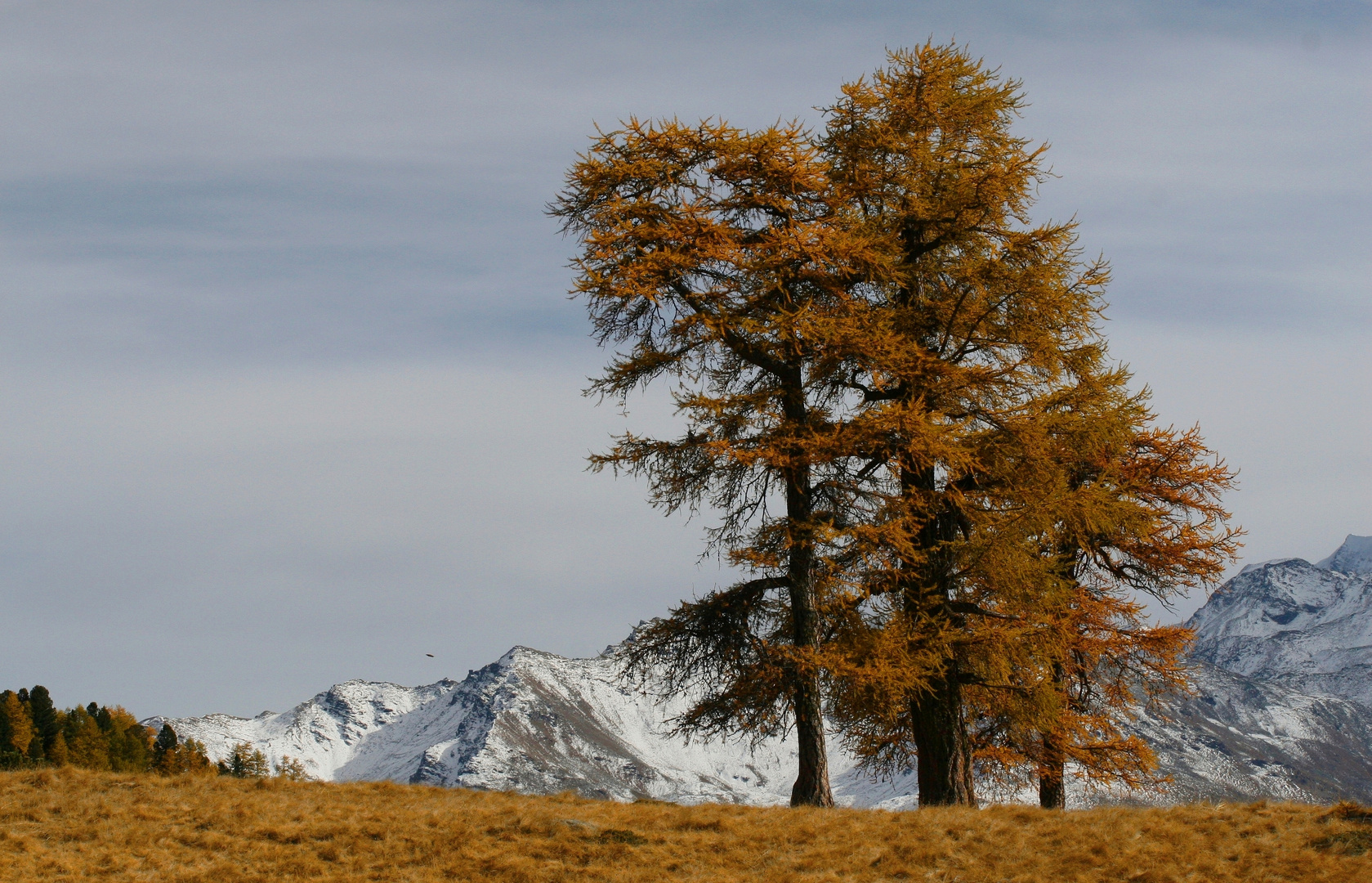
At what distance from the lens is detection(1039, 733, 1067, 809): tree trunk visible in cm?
2223

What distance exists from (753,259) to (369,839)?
400 inches

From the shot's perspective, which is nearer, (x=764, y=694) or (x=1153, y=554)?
(x=764, y=694)

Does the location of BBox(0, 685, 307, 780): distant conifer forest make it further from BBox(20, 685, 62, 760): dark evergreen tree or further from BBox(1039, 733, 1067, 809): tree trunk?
BBox(1039, 733, 1067, 809): tree trunk

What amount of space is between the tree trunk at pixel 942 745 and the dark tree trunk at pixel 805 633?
1.94 metres

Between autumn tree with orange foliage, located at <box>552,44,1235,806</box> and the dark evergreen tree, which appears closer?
autumn tree with orange foliage, located at <box>552,44,1235,806</box>

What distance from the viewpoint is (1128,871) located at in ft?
45.1

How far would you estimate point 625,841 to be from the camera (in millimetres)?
14875

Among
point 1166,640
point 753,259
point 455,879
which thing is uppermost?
point 753,259

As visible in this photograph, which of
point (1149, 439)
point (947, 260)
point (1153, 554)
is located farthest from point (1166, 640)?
point (947, 260)

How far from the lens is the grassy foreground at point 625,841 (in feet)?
45.2

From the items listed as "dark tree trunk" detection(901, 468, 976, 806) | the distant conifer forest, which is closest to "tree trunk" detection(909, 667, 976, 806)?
"dark tree trunk" detection(901, 468, 976, 806)

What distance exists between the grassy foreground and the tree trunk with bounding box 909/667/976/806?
7.75ft

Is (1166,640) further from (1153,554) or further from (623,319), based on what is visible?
(623,319)

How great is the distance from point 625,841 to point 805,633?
4588 mm
